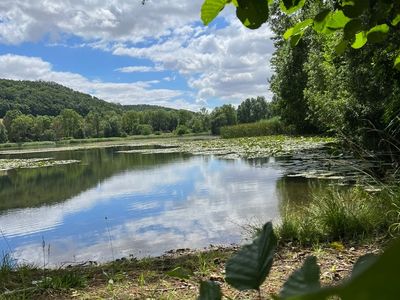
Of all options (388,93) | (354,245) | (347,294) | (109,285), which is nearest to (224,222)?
(354,245)

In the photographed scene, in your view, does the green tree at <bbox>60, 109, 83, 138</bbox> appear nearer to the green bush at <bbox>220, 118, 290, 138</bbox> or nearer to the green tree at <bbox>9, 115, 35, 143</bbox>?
the green tree at <bbox>9, 115, 35, 143</bbox>

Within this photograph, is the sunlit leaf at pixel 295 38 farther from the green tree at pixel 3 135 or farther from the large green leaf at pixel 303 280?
the green tree at pixel 3 135

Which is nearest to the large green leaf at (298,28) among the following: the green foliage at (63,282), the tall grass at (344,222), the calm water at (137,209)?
the green foliage at (63,282)

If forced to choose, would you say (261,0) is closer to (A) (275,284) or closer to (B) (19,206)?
(A) (275,284)

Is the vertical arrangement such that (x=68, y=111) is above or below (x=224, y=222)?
above

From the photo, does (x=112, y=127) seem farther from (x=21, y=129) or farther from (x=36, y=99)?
(x=36, y=99)

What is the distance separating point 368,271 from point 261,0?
3.08ft

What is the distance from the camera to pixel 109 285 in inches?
159

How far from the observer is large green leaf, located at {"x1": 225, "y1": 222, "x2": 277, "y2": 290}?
485 millimetres

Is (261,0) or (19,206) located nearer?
(261,0)

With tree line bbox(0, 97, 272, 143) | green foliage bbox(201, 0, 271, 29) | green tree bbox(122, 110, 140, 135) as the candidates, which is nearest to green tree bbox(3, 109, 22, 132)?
tree line bbox(0, 97, 272, 143)

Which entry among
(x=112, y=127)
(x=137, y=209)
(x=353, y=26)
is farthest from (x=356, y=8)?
(x=112, y=127)

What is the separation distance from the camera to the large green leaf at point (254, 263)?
49 centimetres

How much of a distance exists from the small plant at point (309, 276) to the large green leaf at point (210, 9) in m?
0.76
